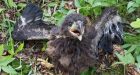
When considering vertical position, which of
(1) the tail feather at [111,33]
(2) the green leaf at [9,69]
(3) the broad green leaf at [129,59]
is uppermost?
(1) the tail feather at [111,33]

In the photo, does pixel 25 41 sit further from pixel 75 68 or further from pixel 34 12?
pixel 75 68

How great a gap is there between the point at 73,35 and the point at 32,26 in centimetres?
73

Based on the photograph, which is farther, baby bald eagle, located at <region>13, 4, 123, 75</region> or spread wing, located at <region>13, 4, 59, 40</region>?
spread wing, located at <region>13, 4, 59, 40</region>

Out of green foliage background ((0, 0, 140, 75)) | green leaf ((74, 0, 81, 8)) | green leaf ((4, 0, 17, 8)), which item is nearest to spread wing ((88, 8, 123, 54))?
green foliage background ((0, 0, 140, 75))

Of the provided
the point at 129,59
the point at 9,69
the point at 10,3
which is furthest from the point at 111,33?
the point at 10,3

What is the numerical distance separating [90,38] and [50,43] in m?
0.32

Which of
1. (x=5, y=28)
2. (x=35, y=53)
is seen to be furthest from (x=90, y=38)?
(x=5, y=28)

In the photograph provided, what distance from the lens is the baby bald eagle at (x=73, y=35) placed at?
3195 mm

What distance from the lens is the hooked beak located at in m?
3.09

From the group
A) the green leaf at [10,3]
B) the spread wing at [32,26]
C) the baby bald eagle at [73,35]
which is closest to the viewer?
the baby bald eagle at [73,35]

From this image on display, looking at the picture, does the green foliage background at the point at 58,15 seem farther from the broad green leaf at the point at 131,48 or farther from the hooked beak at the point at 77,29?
the hooked beak at the point at 77,29

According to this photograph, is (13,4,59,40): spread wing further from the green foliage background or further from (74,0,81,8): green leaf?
(74,0,81,8): green leaf

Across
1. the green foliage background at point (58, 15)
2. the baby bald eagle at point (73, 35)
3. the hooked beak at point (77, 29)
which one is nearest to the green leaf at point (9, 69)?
the green foliage background at point (58, 15)

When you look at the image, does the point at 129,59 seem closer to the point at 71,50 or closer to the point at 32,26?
the point at 71,50
